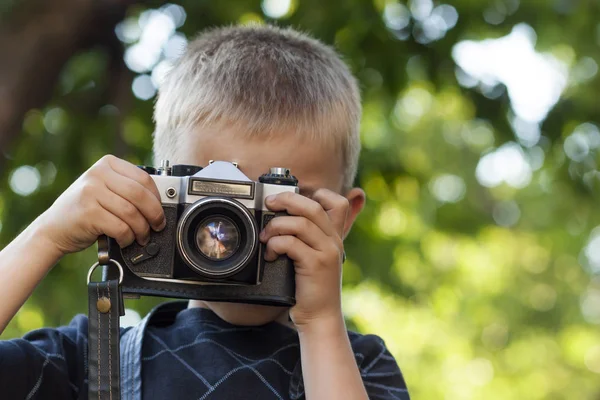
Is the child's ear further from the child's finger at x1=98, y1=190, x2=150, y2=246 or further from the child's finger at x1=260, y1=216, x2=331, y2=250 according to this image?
the child's finger at x1=98, y1=190, x2=150, y2=246

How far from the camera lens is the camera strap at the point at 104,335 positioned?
1486mm

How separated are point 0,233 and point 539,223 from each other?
21.8 feet

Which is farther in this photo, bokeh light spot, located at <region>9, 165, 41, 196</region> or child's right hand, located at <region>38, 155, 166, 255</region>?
bokeh light spot, located at <region>9, 165, 41, 196</region>

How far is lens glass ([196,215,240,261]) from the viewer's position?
4.81 ft

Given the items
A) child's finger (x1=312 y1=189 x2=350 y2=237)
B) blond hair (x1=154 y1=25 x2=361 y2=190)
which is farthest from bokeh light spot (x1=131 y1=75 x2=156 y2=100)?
child's finger (x1=312 y1=189 x2=350 y2=237)

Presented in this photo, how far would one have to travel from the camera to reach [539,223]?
9055mm

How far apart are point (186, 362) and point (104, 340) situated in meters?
0.19

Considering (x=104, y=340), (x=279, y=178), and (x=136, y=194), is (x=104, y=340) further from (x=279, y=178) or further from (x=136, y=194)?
(x=279, y=178)

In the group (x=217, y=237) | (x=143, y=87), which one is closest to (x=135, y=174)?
(x=217, y=237)

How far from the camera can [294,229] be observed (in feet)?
4.94

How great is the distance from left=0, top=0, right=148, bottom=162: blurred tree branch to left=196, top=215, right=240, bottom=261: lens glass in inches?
70.3

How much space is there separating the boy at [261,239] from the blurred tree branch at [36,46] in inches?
49.8

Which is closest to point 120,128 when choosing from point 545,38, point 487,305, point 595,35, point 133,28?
point 133,28

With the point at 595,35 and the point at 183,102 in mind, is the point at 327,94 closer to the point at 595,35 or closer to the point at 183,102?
the point at 183,102
